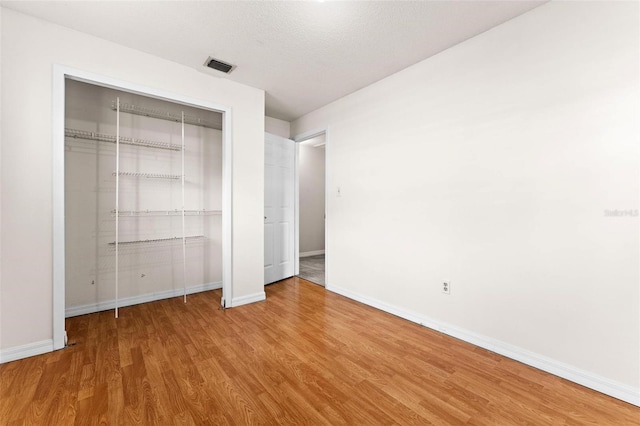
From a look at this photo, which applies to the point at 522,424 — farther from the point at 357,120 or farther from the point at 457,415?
the point at 357,120

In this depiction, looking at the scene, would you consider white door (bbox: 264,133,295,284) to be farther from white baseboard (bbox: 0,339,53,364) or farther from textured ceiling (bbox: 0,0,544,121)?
white baseboard (bbox: 0,339,53,364)

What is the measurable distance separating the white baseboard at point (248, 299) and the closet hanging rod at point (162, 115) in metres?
2.38

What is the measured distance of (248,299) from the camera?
3326mm

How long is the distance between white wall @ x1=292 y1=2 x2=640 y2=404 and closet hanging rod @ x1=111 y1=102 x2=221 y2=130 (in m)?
2.36

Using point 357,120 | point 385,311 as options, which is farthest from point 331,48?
point 385,311

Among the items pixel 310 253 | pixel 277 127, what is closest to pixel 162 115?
pixel 277 127

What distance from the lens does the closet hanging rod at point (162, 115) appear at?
316 cm

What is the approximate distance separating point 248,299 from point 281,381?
1.60 metres

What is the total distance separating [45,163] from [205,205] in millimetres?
1753

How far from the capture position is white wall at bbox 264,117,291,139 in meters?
4.54

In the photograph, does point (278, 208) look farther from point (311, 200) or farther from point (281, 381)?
point (281, 381)

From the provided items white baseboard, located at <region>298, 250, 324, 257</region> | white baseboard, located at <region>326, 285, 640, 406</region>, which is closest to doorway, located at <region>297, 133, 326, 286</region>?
white baseboard, located at <region>298, 250, 324, 257</region>

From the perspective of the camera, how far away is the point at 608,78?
1.77 metres

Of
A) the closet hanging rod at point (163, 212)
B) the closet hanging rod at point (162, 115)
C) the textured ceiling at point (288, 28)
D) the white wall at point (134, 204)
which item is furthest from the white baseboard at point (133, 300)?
the textured ceiling at point (288, 28)
